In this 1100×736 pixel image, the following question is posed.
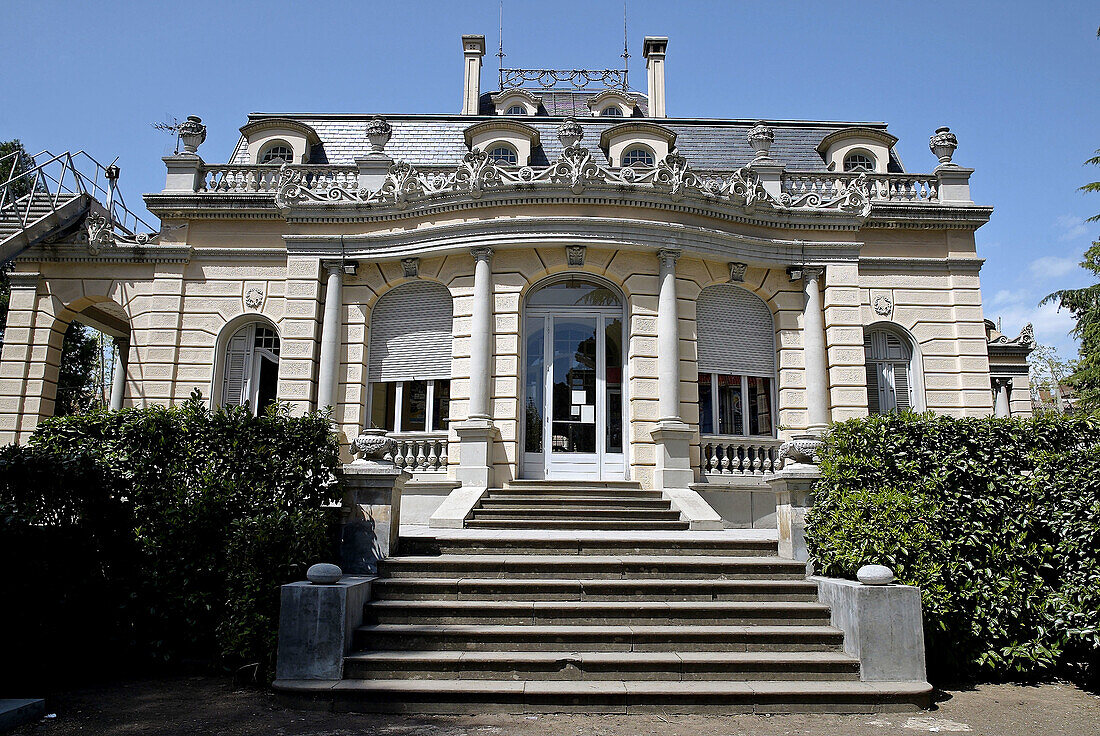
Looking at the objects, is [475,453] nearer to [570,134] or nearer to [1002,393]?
[570,134]

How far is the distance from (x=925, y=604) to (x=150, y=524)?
27.3 feet

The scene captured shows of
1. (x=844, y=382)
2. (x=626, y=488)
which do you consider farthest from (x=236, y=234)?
(x=844, y=382)

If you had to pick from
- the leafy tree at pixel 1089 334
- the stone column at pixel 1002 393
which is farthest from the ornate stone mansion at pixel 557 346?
the stone column at pixel 1002 393

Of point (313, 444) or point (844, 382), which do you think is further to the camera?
point (844, 382)

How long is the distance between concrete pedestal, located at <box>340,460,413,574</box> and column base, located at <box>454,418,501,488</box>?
4.71m

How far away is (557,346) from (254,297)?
25.3 feet

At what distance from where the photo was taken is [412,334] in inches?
628

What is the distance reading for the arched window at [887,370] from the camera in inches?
709

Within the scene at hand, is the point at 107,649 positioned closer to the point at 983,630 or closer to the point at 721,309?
the point at 983,630

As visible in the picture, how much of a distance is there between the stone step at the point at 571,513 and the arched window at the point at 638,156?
984cm

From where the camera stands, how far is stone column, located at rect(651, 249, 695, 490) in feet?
46.0

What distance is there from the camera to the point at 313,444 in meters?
8.60

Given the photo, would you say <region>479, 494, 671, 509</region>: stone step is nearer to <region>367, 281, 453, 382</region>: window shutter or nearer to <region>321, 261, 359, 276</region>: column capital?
<region>367, 281, 453, 382</region>: window shutter

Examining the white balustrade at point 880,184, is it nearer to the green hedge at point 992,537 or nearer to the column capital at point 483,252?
the column capital at point 483,252
